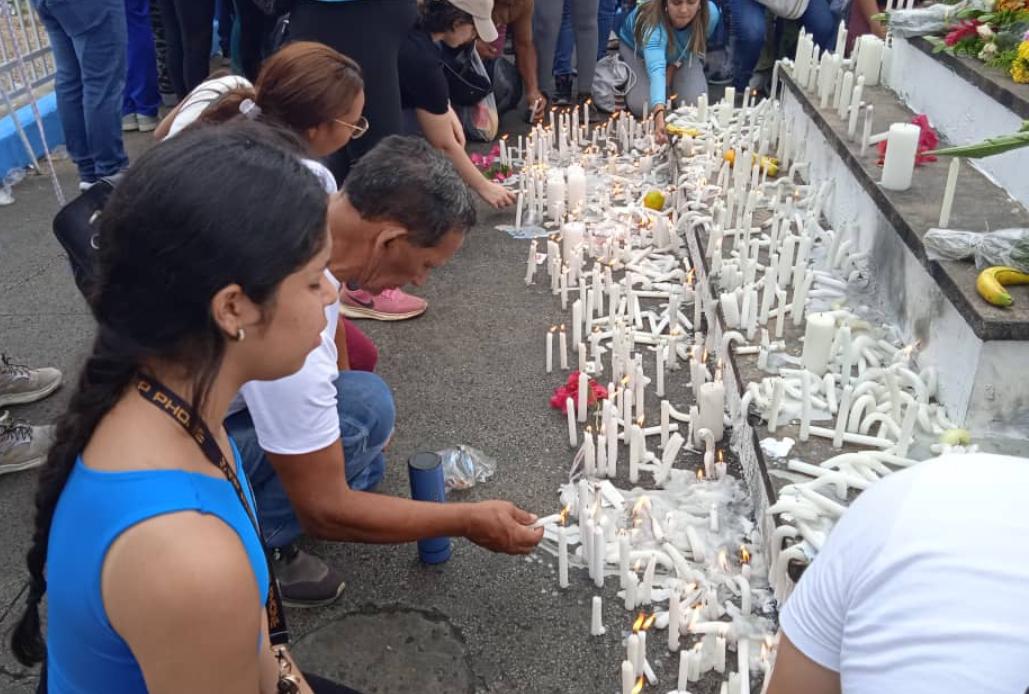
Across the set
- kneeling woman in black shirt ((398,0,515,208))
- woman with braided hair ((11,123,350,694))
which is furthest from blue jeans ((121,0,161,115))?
woman with braided hair ((11,123,350,694))

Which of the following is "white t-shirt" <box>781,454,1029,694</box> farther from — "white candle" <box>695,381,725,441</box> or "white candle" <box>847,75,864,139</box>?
"white candle" <box>847,75,864,139</box>

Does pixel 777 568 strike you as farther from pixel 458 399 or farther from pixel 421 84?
pixel 421 84

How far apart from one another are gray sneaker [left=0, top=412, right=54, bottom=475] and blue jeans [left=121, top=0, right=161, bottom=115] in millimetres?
4581

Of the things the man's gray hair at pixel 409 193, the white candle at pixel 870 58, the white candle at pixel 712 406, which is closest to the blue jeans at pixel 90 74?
the man's gray hair at pixel 409 193

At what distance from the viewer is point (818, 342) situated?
3066 mm

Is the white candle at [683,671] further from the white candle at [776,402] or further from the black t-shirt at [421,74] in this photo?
the black t-shirt at [421,74]

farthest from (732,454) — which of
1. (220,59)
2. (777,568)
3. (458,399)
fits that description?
(220,59)

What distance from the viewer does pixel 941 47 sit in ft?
13.9

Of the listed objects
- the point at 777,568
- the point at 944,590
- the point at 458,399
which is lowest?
the point at 458,399

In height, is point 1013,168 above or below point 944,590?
below

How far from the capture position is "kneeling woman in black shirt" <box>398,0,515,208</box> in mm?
4898

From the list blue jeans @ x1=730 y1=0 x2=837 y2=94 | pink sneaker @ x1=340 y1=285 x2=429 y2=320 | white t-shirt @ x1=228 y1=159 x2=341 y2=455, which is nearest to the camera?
white t-shirt @ x1=228 y1=159 x2=341 y2=455

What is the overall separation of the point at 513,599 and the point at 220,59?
873cm

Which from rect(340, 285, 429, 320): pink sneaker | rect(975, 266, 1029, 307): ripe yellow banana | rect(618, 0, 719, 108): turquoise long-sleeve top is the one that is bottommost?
rect(340, 285, 429, 320): pink sneaker
